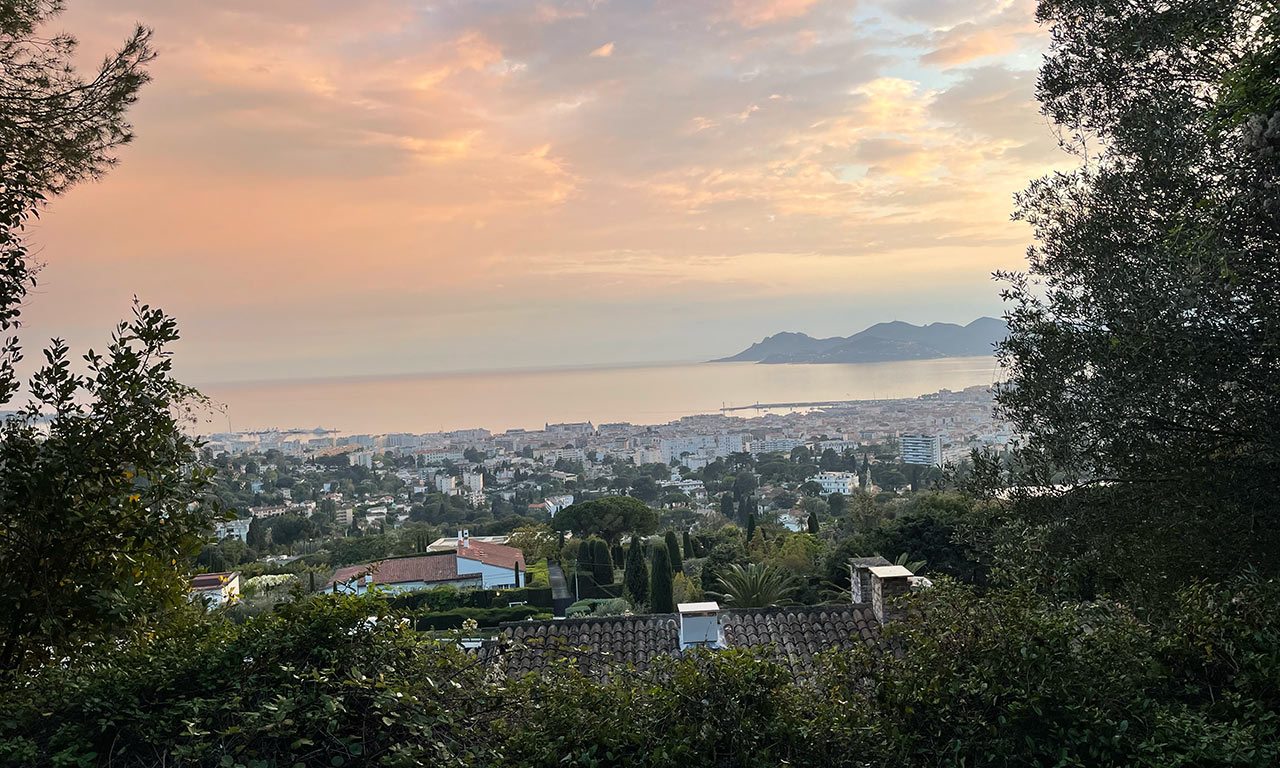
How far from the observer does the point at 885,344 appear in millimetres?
78875

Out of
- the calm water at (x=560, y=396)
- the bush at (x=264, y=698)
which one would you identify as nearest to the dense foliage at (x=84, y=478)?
the bush at (x=264, y=698)

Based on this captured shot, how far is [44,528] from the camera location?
96.0 inches

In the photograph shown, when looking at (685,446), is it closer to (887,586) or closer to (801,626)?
(801,626)

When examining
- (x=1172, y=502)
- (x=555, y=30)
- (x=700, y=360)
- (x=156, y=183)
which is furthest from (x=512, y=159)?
(x=700, y=360)

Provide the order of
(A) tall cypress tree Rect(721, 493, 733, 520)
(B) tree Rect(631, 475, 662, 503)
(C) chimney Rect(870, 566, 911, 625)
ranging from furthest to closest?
(B) tree Rect(631, 475, 662, 503), (A) tall cypress tree Rect(721, 493, 733, 520), (C) chimney Rect(870, 566, 911, 625)

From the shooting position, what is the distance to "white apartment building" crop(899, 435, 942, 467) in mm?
51878

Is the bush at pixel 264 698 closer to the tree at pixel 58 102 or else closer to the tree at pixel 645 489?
the tree at pixel 58 102

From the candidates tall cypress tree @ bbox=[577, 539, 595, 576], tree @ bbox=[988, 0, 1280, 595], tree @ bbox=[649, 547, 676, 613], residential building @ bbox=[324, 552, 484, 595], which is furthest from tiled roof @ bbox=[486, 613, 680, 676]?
residential building @ bbox=[324, 552, 484, 595]

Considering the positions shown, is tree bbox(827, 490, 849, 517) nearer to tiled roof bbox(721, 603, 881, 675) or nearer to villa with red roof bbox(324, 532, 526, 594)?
villa with red roof bbox(324, 532, 526, 594)

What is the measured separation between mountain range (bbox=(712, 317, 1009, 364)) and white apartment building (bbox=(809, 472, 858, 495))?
41.1ft

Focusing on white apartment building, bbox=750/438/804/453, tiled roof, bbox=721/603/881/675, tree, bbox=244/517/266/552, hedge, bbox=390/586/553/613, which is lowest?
white apartment building, bbox=750/438/804/453

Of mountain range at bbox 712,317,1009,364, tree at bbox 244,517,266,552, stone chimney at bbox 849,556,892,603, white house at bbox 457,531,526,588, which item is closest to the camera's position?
stone chimney at bbox 849,556,892,603

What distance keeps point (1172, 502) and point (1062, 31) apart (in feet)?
11.7

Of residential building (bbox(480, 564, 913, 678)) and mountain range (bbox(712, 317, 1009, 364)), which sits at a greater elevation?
mountain range (bbox(712, 317, 1009, 364))
